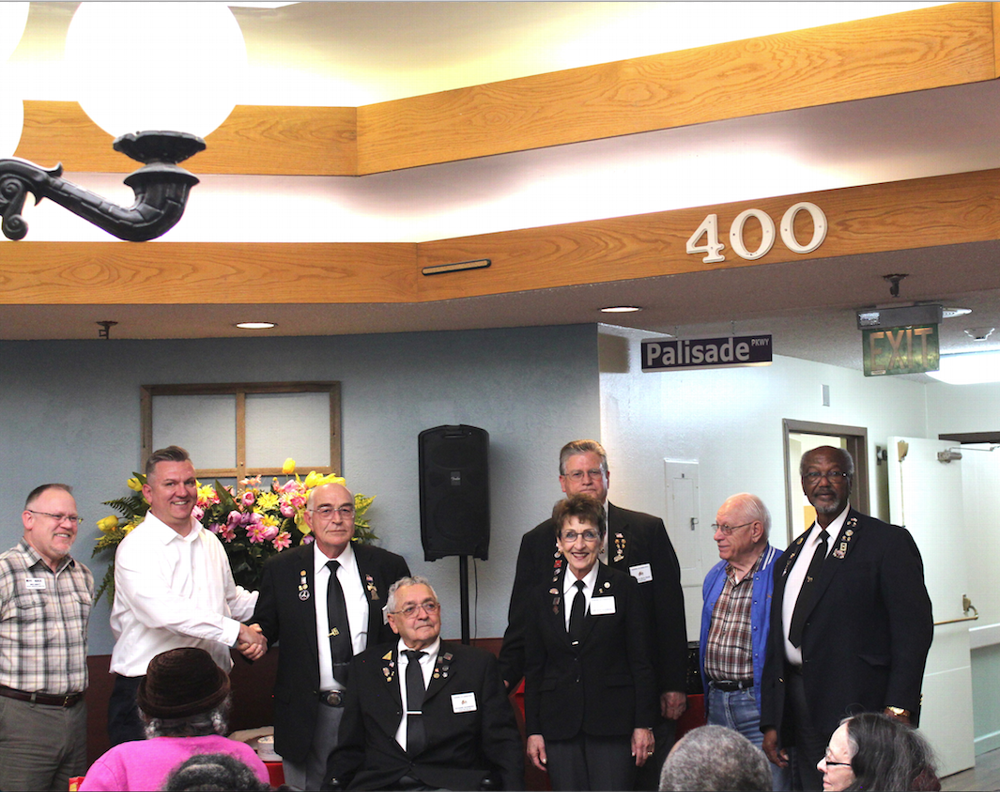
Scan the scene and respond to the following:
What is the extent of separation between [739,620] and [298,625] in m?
1.58

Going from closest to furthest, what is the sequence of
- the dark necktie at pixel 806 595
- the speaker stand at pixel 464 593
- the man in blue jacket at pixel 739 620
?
1. the dark necktie at pixel 806 595
2. the man in blue jacket at pixel 739 620
3. the speaker stand at pixel 464 593

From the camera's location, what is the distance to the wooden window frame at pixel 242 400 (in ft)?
17.8

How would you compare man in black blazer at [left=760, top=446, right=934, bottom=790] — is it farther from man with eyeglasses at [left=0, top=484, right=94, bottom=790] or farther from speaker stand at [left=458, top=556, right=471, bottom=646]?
man with eyeglasses at [left=0, top=484, right=94, bottom=790]

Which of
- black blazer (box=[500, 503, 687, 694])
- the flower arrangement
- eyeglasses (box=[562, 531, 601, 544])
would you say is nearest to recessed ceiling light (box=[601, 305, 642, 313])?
black blazer (box=[500, 503, 687, 694])

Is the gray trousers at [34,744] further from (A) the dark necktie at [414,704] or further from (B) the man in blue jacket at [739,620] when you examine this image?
(B) the man in blue jacket at [739,620]

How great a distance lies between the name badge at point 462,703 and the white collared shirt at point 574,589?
1.43 feet

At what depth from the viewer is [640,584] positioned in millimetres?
3920

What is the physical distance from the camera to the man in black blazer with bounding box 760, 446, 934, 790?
3.45m

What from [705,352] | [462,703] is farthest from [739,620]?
[705,352]

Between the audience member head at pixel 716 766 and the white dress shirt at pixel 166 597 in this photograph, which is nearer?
the audience member head at pixel 716 766

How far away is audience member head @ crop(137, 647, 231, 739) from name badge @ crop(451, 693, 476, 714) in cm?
102

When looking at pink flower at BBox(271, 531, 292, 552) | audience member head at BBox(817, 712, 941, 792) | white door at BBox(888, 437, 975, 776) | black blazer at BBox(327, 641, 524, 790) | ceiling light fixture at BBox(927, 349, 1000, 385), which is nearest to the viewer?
audience member head at BBox(817, 712, 941, 792)

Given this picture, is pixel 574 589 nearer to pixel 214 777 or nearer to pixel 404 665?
pixel 404 665

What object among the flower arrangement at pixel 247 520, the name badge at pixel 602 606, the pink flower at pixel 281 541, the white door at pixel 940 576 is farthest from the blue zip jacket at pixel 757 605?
the white door at pixel 940 576
